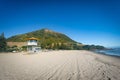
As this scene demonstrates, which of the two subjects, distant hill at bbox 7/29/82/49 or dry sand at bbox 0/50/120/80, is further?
distant hill at bbox 7/29/82/49

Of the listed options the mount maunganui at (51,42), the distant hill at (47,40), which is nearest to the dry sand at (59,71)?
the mount maunganui at (51,42)

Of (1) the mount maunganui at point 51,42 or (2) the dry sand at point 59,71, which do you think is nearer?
(2) the dry sand at point 59,71

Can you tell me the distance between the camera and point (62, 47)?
72000 millimetres

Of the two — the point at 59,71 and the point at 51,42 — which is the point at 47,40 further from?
the point at 59,71

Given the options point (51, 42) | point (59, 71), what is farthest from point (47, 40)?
point (59, 71)

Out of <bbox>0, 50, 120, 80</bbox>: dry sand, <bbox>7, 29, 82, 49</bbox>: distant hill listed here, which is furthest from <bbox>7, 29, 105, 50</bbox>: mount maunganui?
<bbox>0, 50, 120, 80</bbox>: dry sand

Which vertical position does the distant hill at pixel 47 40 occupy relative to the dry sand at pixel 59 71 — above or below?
above

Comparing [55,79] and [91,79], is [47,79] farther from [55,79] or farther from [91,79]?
[91,79]

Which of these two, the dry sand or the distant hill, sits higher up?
the distant hill

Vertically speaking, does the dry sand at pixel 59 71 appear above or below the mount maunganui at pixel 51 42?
below

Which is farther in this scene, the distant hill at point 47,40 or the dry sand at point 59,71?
the distant hill at point 47,40

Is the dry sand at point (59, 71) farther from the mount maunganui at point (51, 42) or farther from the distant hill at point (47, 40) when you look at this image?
the distant hill at point (47, 40)

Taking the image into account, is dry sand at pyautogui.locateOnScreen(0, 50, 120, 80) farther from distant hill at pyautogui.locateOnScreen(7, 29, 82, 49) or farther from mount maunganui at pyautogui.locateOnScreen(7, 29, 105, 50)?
distant hill at pyautogui.locateOnScreen(7, 29, 82, 49)

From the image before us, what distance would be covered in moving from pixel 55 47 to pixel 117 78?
60189mm
